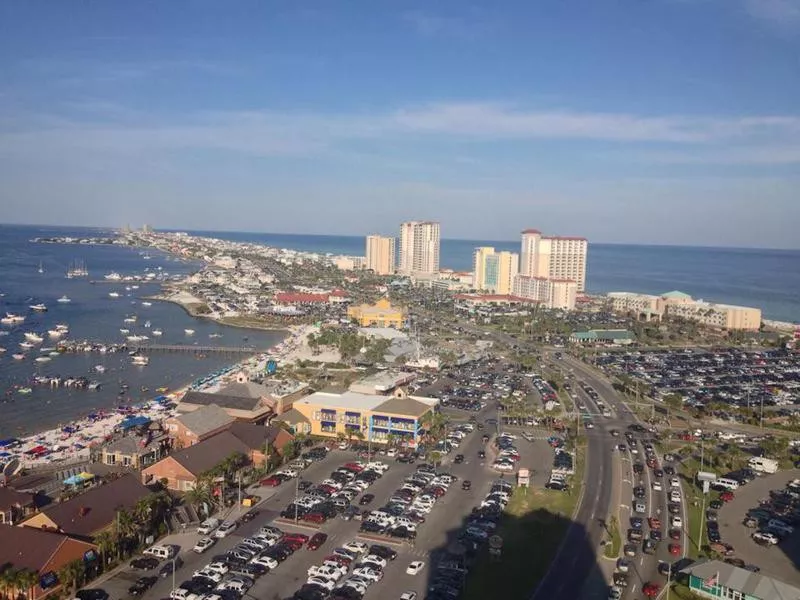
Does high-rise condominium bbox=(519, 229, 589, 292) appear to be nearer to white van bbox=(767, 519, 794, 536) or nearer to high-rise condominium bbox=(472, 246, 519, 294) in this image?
high-rise condominium bbox=(472, 246, 519, 294)

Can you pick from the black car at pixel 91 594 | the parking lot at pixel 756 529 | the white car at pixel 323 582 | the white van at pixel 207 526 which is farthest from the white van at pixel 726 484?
the black car at pixel 91 594

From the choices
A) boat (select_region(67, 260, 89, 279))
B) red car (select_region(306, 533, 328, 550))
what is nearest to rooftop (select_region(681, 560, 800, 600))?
red car (select_region(306, 533, 328, 550))

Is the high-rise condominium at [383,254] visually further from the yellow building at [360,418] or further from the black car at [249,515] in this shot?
the black car at [249,515]

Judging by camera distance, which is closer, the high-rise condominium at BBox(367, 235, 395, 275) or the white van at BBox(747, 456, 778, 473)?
the white van at BBox(747, 456, 778, 473)

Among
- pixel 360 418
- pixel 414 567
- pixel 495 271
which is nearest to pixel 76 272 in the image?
pixel 495 271

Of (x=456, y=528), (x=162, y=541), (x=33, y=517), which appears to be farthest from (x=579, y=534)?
(x=33, y=517)

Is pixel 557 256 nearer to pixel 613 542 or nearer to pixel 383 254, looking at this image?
pixel 383 254

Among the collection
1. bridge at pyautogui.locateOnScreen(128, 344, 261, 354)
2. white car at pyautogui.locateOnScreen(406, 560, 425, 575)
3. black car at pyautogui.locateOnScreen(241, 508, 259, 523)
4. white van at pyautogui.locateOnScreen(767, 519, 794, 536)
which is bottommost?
bridge at pyautogui.locateOnScreen(128, 344, 261, 354)
